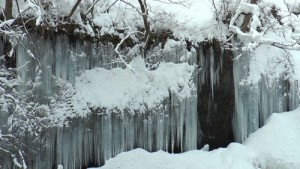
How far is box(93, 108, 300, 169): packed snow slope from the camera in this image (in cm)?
663

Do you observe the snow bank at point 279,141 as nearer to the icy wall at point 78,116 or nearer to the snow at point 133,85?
the icy wall at point 78,116

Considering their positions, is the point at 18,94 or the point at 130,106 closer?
the point at 18,94

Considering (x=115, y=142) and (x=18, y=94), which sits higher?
(x=18, y=94)

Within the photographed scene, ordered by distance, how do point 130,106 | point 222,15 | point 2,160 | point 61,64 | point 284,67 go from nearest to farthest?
point 2,160, point 61,64, point 130,106, point 222,15, point 284,67

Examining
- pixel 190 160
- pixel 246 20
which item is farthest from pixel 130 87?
pixel 246 20

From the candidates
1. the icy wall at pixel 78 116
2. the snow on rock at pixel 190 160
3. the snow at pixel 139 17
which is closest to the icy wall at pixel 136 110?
the icy wall at pixel 78 116

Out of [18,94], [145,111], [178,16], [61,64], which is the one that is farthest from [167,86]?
[18,94]

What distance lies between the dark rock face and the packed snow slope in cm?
31

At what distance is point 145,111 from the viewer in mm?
6875

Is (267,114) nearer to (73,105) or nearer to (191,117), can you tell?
(191,117)

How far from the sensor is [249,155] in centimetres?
700

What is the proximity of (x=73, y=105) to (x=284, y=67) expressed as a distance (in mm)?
4042

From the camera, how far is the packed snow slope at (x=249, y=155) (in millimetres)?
6632

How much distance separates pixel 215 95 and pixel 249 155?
116 centimetres
